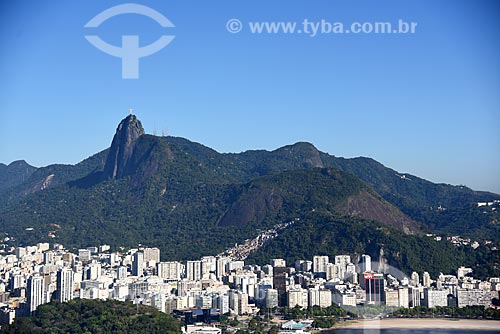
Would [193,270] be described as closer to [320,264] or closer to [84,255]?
[320,264]

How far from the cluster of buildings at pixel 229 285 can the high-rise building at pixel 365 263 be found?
36mm

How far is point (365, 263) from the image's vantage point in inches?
631

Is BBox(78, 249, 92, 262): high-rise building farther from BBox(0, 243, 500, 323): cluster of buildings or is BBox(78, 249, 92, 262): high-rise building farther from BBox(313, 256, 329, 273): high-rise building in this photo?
BBox(313, 256, 329, 273): high-rise building

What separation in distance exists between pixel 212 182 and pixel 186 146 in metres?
6.08

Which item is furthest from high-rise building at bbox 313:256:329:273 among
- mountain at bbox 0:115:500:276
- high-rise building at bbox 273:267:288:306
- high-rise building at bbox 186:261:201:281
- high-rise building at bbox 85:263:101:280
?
high-rise building at bbox 85:263:101:280

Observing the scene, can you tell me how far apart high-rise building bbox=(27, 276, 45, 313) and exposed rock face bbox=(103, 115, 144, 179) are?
52.9 feet

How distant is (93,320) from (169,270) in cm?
574

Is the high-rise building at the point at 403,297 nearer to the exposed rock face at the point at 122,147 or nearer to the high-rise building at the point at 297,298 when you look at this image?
the high-rise building at the point at 297,298

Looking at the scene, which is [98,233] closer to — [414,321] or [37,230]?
[37,230]

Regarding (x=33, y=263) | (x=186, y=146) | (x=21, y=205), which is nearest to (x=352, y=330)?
(x=33, y=263)

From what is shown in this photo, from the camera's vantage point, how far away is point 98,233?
22.4 metres

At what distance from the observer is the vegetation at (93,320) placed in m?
9.48

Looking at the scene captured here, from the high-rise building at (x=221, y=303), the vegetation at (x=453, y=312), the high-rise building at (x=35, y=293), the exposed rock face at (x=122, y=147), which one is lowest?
the vegetation at (x=453, y=312)

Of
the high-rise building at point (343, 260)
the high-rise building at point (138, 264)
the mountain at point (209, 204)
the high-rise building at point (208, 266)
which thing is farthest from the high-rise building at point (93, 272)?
the high-rise building at point (343, 260)
